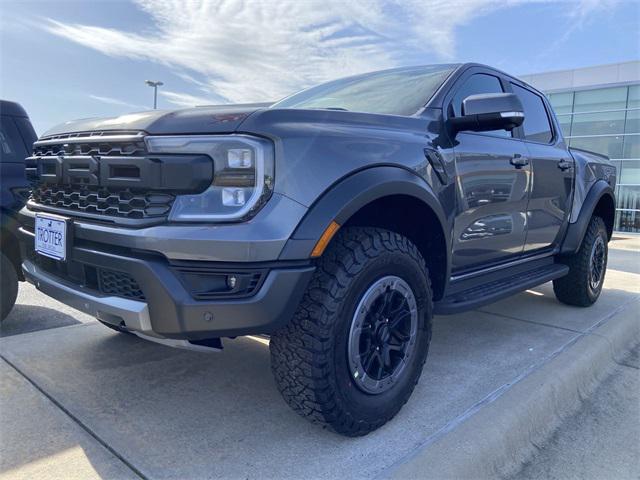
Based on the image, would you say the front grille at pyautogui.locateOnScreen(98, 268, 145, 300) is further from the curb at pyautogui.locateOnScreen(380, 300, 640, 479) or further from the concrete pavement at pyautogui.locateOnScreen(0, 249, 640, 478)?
the curb at pyautogui.locateOnScreen(380, 300, 640, 479)

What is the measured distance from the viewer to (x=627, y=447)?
2336 millimetres

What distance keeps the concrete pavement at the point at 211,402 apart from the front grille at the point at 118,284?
63cm

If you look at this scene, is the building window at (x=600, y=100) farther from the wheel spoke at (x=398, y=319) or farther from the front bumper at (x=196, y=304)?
the front bumper at (x=196, y=304)

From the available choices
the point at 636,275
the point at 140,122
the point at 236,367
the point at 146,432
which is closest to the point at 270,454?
the point at 146,432

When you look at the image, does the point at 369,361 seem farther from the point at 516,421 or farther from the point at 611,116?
the point at 611,116

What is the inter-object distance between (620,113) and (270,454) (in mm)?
20374

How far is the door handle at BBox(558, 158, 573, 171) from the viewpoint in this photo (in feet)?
12.7

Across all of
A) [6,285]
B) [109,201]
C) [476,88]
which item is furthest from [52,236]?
[476,88]

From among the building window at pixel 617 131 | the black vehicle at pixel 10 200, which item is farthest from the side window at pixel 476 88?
the building window at pixel 617 131

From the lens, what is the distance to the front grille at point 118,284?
185 cm

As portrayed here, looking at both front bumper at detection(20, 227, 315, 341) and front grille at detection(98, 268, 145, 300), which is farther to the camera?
front grille at detection(98, 268, 145, 300)

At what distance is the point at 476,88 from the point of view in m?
3.16

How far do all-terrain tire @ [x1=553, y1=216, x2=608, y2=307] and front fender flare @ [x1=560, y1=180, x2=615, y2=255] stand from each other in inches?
6.4

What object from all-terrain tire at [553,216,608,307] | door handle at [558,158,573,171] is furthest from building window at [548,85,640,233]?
door handle at [558,158,573,171]
